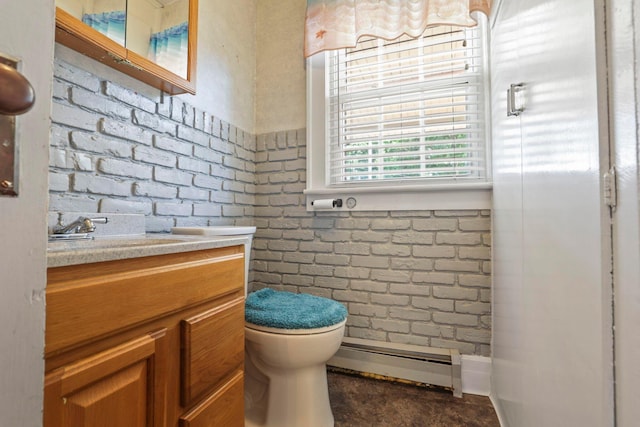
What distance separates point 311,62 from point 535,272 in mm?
1612

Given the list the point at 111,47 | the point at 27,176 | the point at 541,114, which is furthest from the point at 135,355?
the point at 541,114

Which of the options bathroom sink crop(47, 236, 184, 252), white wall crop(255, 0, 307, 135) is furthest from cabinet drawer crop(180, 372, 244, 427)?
white wall crop(255, 0, 307, 135)

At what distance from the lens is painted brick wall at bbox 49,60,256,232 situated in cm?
98

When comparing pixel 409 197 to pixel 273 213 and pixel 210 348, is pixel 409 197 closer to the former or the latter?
pixel 273 213

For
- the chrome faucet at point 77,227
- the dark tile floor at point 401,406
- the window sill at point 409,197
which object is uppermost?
the window sill at point 409,197

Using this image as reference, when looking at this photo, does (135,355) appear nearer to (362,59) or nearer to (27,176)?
(27,176)

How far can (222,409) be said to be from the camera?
85cm

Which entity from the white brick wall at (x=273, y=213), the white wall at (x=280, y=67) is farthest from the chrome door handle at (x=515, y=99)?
the white wall at (x=280, y=67)

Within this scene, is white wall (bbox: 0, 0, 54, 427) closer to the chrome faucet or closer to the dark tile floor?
the chrome faucet

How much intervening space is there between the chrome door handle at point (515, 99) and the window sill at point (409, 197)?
480 mm

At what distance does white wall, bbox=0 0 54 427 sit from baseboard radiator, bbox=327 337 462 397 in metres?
1.55

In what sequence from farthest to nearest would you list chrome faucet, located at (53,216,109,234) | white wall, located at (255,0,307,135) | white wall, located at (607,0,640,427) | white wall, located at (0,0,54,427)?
white wall, located at (255,0,307,135), chrome faucet, located at (53,216,109,234), white wall, located at (607,0,640,427), white wall, located at (0,0,54,427)

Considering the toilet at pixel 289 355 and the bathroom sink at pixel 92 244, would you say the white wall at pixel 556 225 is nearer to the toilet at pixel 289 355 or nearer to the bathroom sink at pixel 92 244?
the toilet at pixel 289 355

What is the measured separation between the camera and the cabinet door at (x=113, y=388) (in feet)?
1.56
